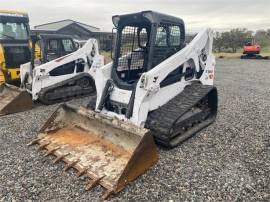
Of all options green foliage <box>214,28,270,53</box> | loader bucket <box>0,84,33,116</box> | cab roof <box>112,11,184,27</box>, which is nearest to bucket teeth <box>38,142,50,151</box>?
cab roof <box>112,11,184,27</box>

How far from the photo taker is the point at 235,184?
4.24 meters

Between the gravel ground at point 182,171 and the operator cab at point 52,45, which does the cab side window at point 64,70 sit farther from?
the gravel ground at point 182,171

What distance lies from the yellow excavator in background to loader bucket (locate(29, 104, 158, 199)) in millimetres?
4704

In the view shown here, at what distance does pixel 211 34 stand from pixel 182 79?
1543mm

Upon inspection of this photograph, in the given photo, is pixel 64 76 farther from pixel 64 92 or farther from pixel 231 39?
pixel 231 39

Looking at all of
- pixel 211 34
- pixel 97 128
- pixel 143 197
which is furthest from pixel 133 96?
pixel 211 34

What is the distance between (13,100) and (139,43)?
3.92m

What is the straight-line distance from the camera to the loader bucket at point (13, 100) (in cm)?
782

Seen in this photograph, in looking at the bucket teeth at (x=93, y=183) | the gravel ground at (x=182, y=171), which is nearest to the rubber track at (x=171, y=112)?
the gravel ground at (x=182, y=171)

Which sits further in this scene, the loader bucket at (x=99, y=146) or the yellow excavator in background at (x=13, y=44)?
the yellow excavator in background at (x=13, y=44)

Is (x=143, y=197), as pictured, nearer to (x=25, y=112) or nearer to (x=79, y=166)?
(x=79, y=166)

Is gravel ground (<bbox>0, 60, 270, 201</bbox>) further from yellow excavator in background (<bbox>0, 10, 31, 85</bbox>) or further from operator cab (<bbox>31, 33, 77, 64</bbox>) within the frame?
yellow excavator in background (<bbox>0, 10, 31, 85</bbox>)

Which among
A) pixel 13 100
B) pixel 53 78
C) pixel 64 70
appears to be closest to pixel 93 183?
pixel 13 100

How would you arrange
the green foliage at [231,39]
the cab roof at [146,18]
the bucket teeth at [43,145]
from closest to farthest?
the bucket teeth at [43,145]
the cab roof at [146,18]
the green foliage at [231,39]
